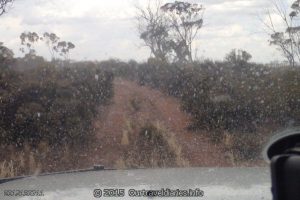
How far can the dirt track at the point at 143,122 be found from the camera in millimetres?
17953

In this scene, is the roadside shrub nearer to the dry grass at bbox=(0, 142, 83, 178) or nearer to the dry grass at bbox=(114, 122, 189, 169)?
the dry grass at bbox=(0, 142, 83, 178)

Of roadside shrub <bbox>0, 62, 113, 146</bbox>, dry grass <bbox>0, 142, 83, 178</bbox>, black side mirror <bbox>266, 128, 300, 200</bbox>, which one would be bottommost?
dry grass <bbox>0, 142, 83, 178</bbox>

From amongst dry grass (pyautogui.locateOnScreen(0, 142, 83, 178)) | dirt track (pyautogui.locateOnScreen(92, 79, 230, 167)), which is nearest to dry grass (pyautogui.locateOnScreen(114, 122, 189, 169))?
dirt track (pyautogui.locateOnScreen(92, 79, 230, 167))

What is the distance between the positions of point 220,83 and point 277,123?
3.14m

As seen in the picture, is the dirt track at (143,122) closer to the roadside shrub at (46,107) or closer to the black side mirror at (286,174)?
the roadside shrub at (46,107)

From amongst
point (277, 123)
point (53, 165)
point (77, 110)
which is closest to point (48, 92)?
point (77, 110)

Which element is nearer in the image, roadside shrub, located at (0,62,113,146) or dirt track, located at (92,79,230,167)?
dirt track, located at (92,79,230,167)

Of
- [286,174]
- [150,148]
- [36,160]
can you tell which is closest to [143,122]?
[150,148]

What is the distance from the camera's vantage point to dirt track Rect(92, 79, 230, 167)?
1795 cm

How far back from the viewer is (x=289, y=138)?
204cm

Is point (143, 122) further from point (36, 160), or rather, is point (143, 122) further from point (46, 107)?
point (36, 160)

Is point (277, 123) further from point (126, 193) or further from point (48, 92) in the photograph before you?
point (126, 193)

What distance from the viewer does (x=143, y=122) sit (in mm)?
20500

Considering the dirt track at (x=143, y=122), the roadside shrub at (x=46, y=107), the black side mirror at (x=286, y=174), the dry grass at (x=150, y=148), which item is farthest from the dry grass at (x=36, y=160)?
the black side mirror at (x=286, y=174)
